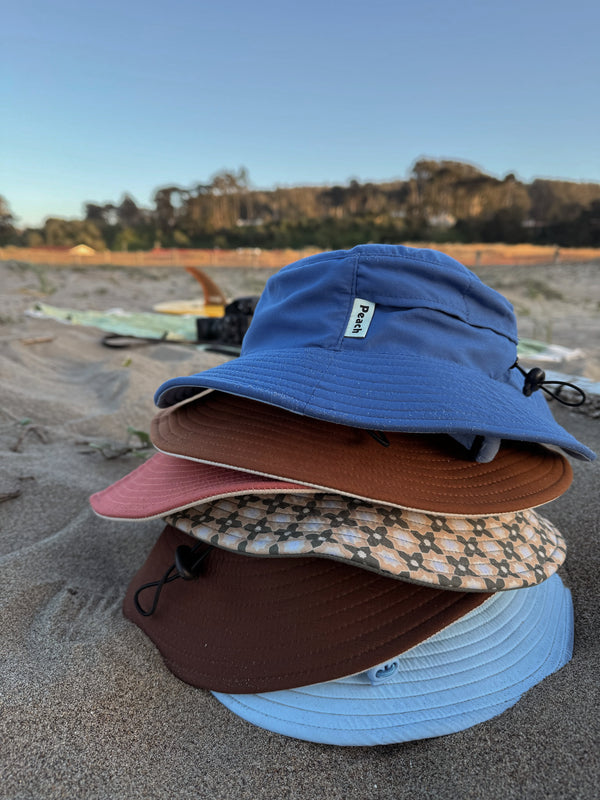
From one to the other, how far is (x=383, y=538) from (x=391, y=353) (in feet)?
0.92

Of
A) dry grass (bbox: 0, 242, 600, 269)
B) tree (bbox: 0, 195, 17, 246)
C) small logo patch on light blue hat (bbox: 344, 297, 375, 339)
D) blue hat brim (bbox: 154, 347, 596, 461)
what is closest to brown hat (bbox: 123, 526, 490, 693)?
blue hat brim (bbox: 154, 347, 596, 461)

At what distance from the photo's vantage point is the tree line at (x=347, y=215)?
18422mm

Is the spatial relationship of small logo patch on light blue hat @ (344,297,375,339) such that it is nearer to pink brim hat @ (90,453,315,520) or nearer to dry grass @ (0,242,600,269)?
pink brim hat @ (90,453,315,520)

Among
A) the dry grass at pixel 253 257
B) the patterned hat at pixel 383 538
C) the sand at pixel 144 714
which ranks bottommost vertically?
the dry grass at pixel 253 257

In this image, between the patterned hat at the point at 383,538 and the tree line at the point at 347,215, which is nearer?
the patterned hat at the point at 383,538

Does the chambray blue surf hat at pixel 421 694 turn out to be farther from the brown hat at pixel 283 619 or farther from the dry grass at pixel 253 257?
the dry grass at pixel 253 257

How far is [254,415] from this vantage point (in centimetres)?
79

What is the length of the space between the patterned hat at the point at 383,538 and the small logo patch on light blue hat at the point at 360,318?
0.26m

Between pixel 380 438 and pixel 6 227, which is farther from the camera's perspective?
pixel 6 227

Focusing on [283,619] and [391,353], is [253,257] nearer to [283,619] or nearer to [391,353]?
[391,353]

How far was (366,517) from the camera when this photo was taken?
26.3 inches

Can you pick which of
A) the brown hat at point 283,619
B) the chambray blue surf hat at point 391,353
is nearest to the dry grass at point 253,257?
the chambray blue surf hat at point 391,353

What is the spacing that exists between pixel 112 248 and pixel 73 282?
580 inches

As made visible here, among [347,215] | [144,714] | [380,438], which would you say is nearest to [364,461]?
[380,438]
